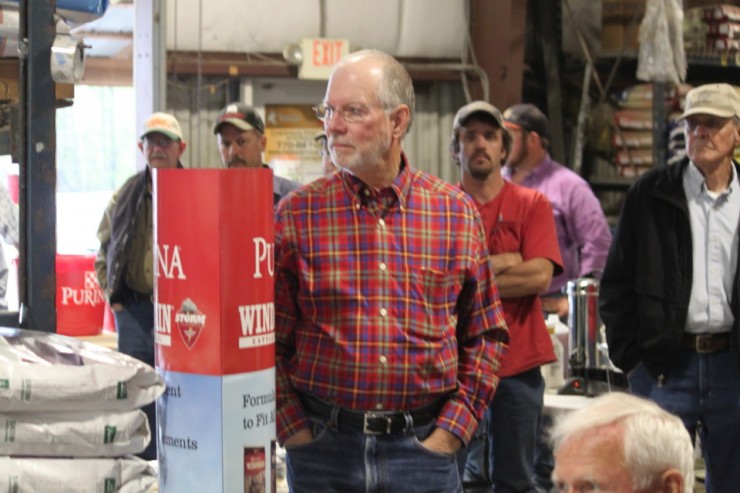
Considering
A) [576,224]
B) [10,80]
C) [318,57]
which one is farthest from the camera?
[318,57]

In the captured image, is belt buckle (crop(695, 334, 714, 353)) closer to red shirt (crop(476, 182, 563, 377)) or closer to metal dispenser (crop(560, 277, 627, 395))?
red shirt (crop(476, 182, 563, 377))

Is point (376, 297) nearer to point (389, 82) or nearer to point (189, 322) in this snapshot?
point (389, 82)

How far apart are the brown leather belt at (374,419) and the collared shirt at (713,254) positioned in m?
1.58

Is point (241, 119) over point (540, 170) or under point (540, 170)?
over

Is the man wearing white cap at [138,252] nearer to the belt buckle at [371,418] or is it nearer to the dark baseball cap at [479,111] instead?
the dark baseball cap at [479,111]

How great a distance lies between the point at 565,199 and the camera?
563cm

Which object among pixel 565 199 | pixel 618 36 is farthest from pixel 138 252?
pixel 618 36

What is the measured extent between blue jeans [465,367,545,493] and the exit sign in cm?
383

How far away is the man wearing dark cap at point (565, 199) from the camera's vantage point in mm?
5609

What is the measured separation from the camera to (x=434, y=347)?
257 cm

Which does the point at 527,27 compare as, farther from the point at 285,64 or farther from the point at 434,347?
the point at 434,347

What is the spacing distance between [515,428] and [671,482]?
6.33 feet

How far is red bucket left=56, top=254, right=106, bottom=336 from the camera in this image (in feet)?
20.8

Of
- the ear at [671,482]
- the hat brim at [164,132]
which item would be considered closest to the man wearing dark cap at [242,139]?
the hat brim at [164,132]
